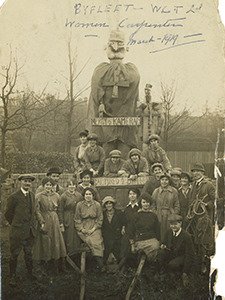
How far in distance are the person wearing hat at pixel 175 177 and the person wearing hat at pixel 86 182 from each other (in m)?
0.32

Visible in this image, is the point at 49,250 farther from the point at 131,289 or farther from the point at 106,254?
the point at 131,289

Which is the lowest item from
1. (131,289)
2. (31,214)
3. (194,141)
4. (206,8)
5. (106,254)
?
(131,289)

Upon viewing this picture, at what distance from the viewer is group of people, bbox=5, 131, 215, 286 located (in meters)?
2.14

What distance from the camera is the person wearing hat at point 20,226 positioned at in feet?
7.00

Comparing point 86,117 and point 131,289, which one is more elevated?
point 86,117

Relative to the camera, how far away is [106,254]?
2.15 m

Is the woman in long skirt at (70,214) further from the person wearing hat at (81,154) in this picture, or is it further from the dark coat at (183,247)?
the dark coat at (183,247)

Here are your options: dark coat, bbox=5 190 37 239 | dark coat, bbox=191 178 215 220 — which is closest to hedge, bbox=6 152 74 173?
dark coat, bbox=5 190 37 239

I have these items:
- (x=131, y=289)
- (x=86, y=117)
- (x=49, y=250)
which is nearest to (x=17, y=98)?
(x=86, y=117)

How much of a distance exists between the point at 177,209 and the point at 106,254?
1.14 ft

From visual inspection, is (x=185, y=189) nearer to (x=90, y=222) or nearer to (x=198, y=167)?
(x=198, y=167)

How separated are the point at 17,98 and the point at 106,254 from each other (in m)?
0.74

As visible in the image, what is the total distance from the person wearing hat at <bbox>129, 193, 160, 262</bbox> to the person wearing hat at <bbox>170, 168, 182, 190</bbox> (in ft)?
0.50

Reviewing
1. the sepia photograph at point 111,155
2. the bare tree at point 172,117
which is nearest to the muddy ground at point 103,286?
the sepia photograph at point 111,155
